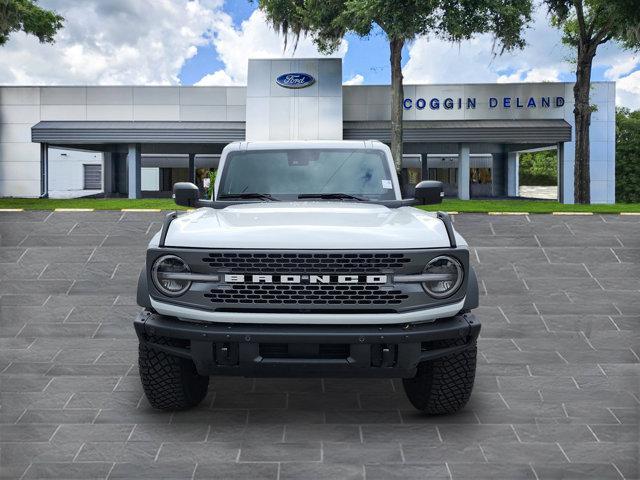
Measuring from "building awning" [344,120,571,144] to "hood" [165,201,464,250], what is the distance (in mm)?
32052

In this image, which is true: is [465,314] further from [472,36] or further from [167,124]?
[167,124]

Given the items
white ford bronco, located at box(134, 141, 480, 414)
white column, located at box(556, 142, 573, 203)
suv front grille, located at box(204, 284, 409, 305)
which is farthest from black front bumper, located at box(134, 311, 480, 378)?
white column, located at box(556, 142, 573, 203)

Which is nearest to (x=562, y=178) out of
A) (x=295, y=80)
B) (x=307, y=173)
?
(x=295, y=80)

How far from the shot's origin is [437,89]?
1516 inches

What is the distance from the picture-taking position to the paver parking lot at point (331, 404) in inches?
190

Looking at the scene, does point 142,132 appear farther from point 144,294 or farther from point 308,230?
point 308,230

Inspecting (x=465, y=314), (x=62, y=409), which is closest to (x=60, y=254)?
(x=62, y=409)

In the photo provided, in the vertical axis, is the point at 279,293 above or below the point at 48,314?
above

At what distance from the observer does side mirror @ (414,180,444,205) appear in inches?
254

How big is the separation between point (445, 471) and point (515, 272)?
7.12 meters

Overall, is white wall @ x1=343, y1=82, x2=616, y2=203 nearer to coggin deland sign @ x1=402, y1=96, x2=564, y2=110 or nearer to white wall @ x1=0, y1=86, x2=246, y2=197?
coggin deland sign @ x1=402, y1=96, x2=564, y2=110

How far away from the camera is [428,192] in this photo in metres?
6.47

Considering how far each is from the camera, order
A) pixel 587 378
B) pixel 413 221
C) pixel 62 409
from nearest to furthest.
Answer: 1. pixel 413 221
2. pixel 62 409
3. pixel 587 378

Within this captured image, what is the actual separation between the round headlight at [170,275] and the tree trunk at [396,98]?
24.2 metres
